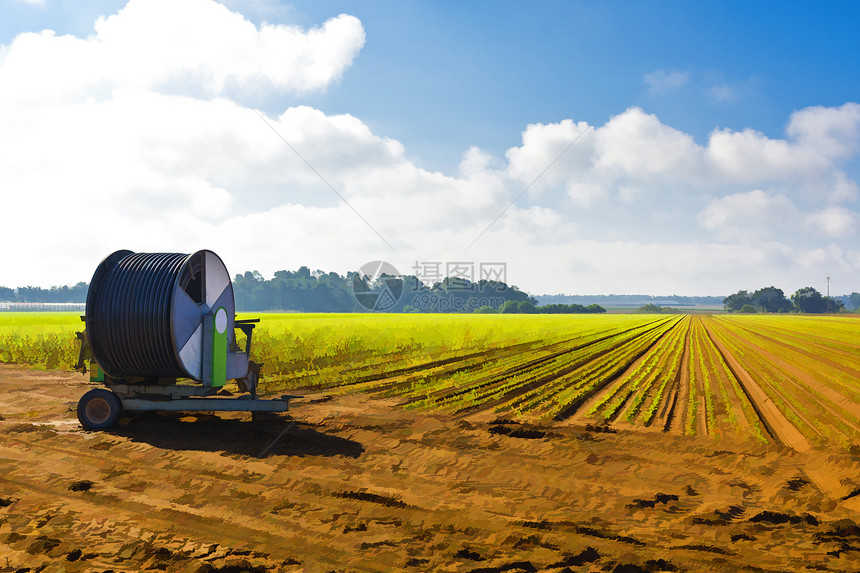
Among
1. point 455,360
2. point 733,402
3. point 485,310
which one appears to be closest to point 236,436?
point 455,360

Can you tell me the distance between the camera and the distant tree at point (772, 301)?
6752 inches

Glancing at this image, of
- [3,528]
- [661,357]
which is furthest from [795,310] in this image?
[3,528]

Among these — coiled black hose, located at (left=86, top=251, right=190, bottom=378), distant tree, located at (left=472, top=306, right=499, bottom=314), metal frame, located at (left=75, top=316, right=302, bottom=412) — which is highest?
coiled black hose, located at (left=86, top=251, right=190, bottom=378)

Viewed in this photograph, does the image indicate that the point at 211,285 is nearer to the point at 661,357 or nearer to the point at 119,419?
the point at 119,419

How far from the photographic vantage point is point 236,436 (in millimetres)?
9016

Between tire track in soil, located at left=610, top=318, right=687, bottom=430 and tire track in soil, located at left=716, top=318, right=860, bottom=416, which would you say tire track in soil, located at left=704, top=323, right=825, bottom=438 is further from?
tire track in soil, located at left=610, top=318, right=687, bottom=430

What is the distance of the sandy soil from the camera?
474 cm

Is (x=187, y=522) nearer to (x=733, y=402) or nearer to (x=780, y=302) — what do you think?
(x=733, y=402)

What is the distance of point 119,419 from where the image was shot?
9.41 meters

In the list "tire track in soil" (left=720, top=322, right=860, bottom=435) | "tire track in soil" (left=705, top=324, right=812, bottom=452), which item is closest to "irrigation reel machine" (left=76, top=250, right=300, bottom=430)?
"tire track in soil" (left=705, top=324, right=812, bottom=452)

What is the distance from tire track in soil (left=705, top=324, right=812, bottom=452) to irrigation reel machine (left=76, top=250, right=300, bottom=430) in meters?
8.69

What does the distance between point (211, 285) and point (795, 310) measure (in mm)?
197112

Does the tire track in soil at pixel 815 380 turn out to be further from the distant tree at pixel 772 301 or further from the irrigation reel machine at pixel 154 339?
the distant tree at pixel 772 301

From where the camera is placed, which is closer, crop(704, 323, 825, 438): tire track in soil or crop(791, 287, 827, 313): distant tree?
crop(704, 323, 825, 438): tire track in soil
